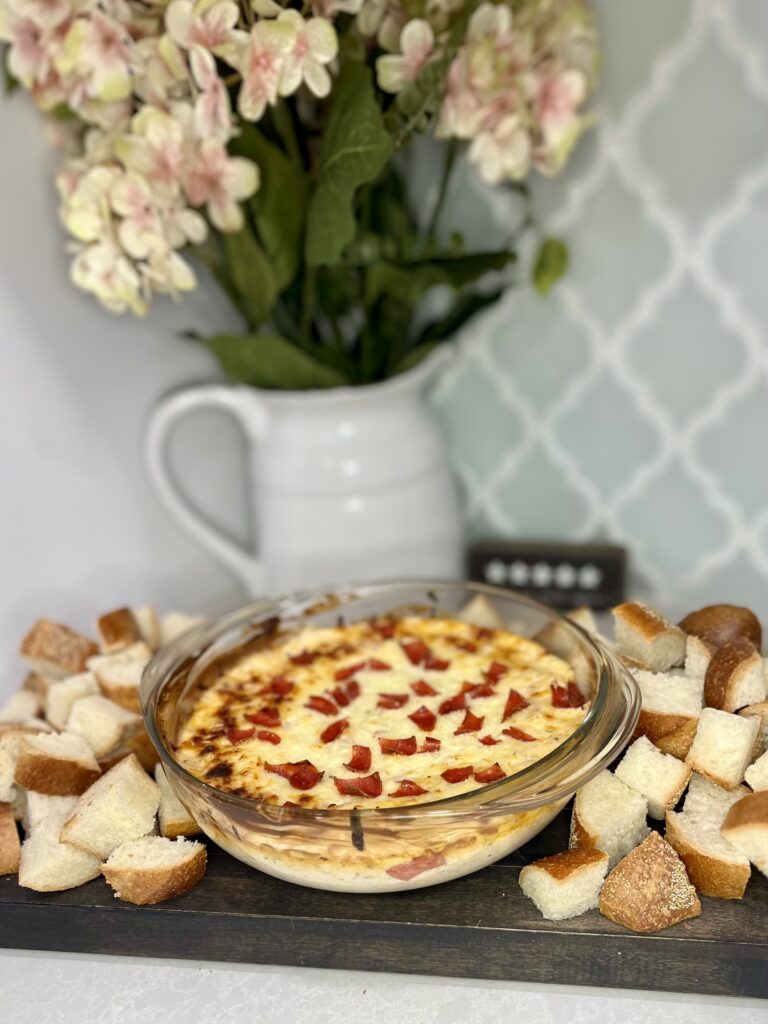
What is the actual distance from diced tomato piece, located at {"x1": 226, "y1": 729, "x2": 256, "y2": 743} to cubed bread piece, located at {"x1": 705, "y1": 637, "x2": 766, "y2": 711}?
400mm

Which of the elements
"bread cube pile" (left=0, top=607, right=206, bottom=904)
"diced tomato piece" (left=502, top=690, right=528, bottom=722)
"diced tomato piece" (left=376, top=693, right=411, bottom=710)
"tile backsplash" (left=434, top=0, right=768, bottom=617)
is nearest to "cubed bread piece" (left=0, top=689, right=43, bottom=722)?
"bread cube pile" (left=0, top=607, right=206, bottom=904)

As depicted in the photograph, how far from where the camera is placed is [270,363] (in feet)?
3.92

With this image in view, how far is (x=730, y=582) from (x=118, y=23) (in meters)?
1.02

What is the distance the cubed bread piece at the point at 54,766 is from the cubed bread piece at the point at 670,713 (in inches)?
18.9

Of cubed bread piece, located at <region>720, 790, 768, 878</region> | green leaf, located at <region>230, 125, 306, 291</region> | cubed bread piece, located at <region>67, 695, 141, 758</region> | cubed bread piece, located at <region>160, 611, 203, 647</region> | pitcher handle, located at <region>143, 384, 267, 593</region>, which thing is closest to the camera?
cubed bread piece, located at <region>720, 790, 768, 878</region>

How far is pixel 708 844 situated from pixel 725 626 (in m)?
0.26

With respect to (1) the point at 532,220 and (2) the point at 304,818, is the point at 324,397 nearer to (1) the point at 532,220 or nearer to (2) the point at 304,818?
(1) the point at 532,220

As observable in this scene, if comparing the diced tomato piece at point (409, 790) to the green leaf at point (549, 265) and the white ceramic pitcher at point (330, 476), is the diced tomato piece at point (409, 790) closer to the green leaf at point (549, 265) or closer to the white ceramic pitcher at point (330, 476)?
the white ceramic pitcher at point (330, 476)

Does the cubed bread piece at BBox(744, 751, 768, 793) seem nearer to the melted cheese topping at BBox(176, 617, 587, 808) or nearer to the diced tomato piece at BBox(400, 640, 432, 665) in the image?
the melted cheese topping at BBox(176, 617, 587, 808)

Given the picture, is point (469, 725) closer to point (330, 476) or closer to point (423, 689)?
point (423, 689)

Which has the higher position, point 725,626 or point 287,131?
point 287,131

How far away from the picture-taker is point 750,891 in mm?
776

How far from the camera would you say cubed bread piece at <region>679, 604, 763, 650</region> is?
98cm

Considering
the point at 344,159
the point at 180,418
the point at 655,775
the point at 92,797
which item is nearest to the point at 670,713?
the point at 655,775
